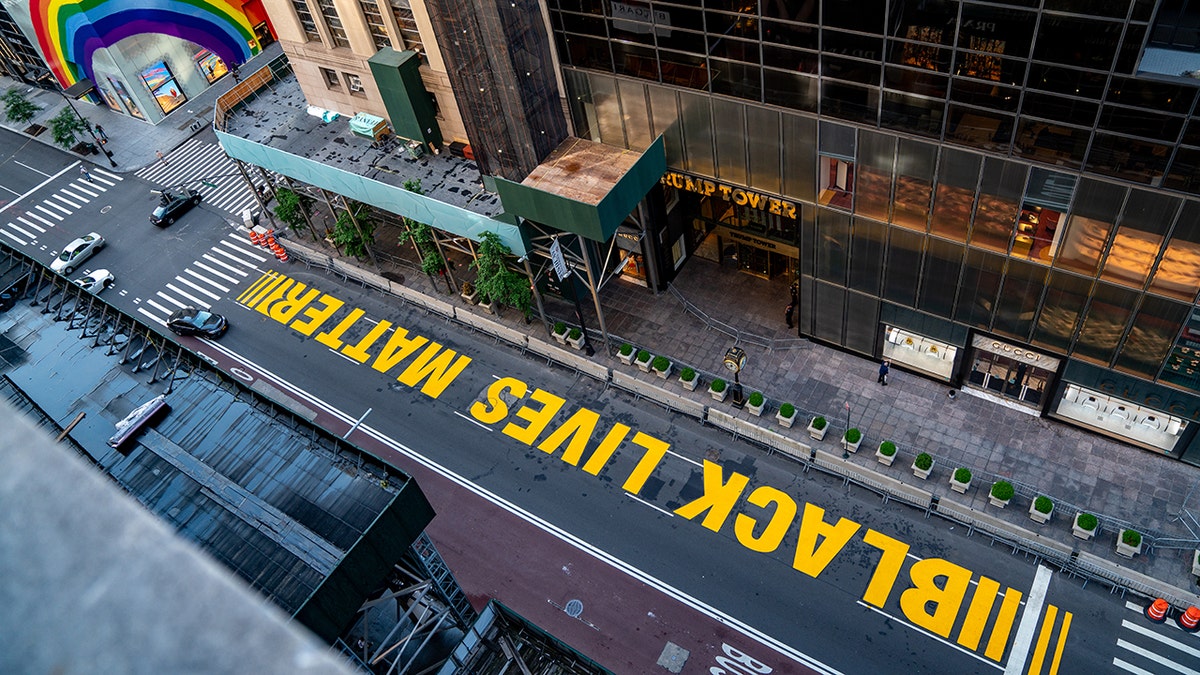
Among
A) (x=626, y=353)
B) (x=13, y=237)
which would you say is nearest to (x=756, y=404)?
(x=626, y=353)

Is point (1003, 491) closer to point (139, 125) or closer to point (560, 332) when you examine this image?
point (560, 332)

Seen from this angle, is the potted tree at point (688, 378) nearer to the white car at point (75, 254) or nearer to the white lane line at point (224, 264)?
the white lane line at point (224, 264)

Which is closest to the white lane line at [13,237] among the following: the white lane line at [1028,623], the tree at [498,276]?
the tree at [498,276]

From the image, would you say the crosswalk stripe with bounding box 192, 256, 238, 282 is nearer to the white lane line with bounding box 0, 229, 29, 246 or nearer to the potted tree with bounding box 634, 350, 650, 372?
the white lane line with bounding box 0, 229, 29, 246

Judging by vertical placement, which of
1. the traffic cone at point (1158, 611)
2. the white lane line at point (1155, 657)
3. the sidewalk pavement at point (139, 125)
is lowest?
the white lane line at point (1155, 657)

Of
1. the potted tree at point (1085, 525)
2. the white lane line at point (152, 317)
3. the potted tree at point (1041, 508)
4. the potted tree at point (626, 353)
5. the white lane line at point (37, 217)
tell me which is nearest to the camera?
the potted tree at point (1085, 525)
